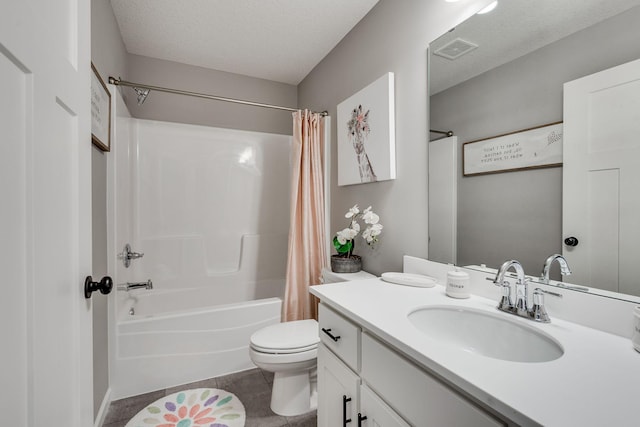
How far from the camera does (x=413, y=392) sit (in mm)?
755

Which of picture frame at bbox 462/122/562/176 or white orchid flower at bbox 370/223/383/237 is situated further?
white orchid flower at bbox 370/223/383/237

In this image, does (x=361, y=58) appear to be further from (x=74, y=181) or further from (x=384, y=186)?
(x=74, y=181)

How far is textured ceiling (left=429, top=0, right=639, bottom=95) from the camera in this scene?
0.94 meters

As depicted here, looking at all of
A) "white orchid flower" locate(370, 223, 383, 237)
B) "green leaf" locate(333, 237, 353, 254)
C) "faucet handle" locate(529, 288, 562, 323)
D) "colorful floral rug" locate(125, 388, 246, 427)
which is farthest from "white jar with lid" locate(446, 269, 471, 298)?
"colorful floral rug" locate(125, 388, 246, 427)

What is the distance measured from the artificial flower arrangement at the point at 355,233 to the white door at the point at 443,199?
0.36m

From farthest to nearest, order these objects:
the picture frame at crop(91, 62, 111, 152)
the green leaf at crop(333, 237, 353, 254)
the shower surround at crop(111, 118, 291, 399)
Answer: the green leaf at crop(333, 237, 353, 254)
the shower surround at crop(111, 118, 291, 399)
the picture frame at crop(91, 62, 111, 152)

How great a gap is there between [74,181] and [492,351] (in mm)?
1311

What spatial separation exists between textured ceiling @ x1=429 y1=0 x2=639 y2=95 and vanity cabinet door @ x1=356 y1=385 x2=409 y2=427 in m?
1.28

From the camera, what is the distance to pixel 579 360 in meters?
0.69

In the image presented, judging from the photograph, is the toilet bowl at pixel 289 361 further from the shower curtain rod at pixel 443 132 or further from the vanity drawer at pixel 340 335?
the shower curtain rod at pixel 443 132

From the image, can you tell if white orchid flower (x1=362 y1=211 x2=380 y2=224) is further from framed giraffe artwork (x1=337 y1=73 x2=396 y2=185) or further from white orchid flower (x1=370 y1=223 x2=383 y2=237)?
framed giraffe artwork (x1=337 y1=73 x2=396 y2=185)

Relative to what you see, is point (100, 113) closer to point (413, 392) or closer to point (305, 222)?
point (305, 222)

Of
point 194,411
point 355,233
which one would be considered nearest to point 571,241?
point 355,233

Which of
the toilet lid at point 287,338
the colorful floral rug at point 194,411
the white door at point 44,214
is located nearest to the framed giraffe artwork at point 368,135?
the toilet lid at point 287,338
